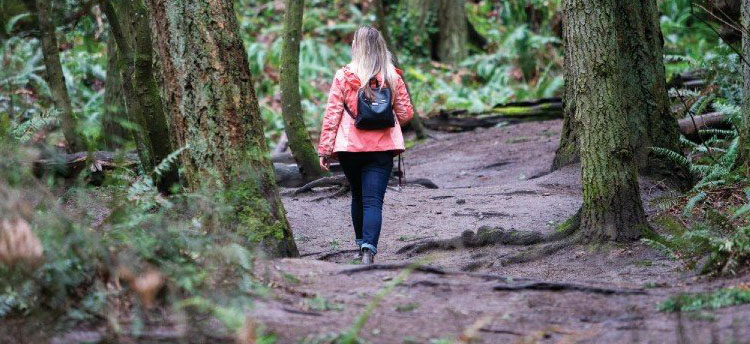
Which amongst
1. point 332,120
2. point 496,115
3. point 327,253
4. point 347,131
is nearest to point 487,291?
point 347,131

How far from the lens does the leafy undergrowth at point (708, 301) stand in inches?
181

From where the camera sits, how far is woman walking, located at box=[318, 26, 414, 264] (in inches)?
282

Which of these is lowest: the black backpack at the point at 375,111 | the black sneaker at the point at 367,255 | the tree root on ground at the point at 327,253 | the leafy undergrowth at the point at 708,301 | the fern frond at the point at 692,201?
the tree root on ground at the point at 327,253

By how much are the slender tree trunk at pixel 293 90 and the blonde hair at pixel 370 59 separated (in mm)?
4194

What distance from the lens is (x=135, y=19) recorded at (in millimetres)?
8586

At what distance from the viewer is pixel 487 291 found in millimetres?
5176

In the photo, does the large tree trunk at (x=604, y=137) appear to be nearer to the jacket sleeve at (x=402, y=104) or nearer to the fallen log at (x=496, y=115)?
the jacket sleeve at (x=402, y=104)

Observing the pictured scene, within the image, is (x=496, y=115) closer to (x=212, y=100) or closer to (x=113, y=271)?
(x=212, y=100)

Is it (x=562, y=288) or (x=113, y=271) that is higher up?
(x=113, y=271)

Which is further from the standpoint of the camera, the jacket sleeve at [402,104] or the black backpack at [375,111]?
the jacket sleeve at [402,104]

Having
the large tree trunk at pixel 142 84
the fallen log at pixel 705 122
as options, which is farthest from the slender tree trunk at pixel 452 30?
the large tree trunk at pixel 142 84

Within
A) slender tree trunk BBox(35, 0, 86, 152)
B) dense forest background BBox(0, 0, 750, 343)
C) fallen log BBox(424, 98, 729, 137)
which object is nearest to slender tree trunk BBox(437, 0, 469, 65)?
fallen log BBox(424, 98, 729, 137)

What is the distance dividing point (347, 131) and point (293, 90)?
441 cm

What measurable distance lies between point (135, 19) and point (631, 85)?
212 inches
